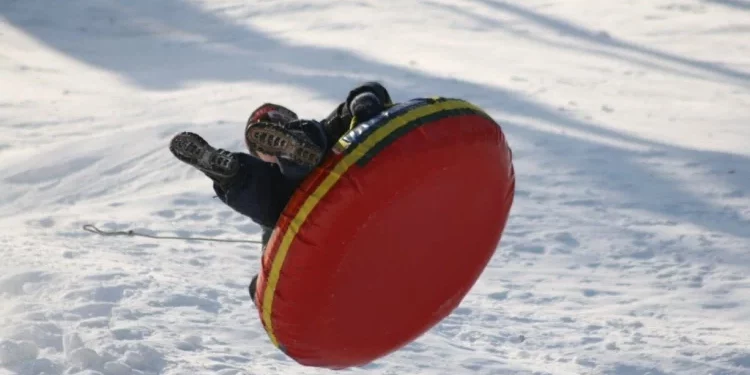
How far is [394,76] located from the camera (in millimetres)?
10750

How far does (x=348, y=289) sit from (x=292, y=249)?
0.26m

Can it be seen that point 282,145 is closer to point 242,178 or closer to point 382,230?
point 242,178

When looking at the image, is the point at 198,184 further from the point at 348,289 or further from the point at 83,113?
the point at 348,289

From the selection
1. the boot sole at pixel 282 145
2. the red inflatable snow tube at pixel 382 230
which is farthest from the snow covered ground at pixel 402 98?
the boot sole at pixel 282 145

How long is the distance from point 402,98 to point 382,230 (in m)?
6.57

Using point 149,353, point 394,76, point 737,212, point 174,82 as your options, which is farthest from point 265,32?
point 149,353

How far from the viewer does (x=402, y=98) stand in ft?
33.0

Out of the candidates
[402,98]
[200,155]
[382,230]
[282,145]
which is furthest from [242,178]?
[402,98]

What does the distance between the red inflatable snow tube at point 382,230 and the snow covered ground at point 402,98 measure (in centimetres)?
158

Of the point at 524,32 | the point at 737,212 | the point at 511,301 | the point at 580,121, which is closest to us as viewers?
the point at 511,301

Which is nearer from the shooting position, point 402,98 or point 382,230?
point 382,230

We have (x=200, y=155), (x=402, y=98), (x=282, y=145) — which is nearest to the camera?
(x=282, y=145)

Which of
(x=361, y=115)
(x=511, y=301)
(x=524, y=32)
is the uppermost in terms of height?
(x=361, y=115)

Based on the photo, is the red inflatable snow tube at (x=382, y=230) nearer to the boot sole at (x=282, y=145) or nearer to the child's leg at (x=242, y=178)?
the boot sole at (x=282, y=145)
